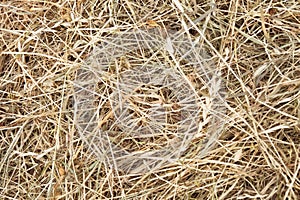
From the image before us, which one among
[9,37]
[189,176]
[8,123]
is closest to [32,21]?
[9,37]

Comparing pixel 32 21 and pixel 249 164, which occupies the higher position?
pixel 32 21

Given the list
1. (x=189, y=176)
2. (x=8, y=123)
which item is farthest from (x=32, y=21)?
(x=189, y=176)

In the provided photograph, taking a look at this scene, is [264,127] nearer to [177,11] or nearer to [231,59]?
[231,59]

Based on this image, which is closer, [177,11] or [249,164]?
[249,164]
